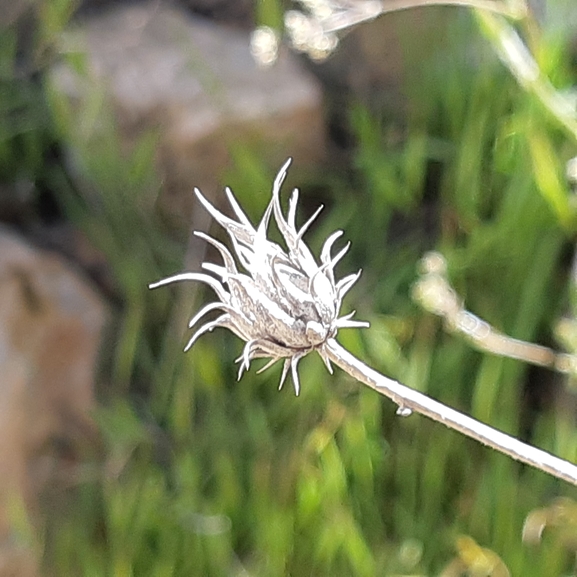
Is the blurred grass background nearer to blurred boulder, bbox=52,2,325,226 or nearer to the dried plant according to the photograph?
blurred boulder, bbox=52,2,325,226

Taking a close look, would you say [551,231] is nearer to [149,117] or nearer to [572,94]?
[572,94]

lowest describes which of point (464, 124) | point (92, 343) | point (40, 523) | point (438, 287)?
point (40, 523)

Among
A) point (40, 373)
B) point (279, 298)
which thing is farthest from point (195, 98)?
point (279, 298)

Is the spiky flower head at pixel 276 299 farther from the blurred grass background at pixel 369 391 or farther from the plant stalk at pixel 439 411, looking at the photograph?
the blurred grass background at pixel 369 391

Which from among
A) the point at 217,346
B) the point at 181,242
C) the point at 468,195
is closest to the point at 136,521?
the point at 217,346

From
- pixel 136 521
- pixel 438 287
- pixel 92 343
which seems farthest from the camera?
pixel 92 343

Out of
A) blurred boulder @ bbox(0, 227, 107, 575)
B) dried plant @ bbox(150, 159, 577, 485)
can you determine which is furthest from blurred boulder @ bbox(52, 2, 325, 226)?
dried plant @ bbox(150, 159, 577, 485)
